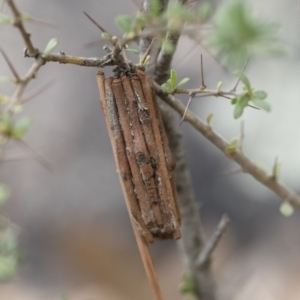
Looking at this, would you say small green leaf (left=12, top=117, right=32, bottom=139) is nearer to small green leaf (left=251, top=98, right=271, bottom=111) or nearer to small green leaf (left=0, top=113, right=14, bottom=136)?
small green leaf (left=0, top=113, right=14, bottom=136)

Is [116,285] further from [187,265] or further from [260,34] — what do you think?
[260,34]

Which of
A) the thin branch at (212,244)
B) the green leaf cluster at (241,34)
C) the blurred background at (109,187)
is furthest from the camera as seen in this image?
the blurred background at (109,187)

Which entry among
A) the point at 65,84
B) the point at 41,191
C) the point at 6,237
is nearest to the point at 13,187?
the point at 41,191

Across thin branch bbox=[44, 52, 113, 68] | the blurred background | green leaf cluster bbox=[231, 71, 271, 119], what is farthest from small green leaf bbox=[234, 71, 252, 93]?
the blurred background

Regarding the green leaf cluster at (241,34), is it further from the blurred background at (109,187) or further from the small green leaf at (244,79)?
the blurred background at (109,187)

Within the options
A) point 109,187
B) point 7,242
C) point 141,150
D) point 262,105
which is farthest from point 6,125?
point 109,187

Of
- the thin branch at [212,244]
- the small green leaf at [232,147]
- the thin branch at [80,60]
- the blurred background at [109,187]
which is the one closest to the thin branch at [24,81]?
the thin branch at [80,60]
